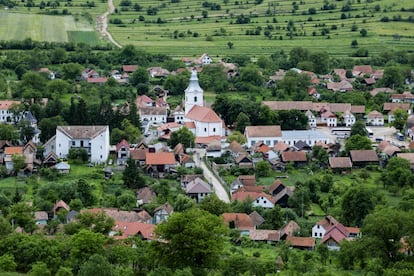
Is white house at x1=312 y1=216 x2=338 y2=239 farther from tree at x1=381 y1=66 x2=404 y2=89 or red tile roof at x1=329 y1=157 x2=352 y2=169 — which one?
tree at x1=381 y1=66 x2=404 y2=89

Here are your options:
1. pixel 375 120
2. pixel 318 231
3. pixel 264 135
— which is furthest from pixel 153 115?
pixel 318 231

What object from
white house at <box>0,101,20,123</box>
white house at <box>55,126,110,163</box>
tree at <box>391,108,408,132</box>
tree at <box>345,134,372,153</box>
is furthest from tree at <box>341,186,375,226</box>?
white house at <box>0,101,20,123</box>

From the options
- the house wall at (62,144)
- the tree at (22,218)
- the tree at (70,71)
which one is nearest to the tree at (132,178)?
the house wall at (62,144)

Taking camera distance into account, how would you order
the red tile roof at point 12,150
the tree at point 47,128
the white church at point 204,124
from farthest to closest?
1. the white church at point 204,124
2. the tree at point 47,128
3. the red tile roof at point 12,150

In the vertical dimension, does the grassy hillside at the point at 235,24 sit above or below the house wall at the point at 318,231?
above

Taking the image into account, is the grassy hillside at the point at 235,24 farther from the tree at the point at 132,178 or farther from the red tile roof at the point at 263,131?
the tree at the point at 132,178

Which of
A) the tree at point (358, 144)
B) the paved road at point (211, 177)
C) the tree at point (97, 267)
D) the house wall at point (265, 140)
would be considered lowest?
the paved road at point (211, 177)

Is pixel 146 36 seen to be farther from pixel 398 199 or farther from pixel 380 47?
pixel 398 199
